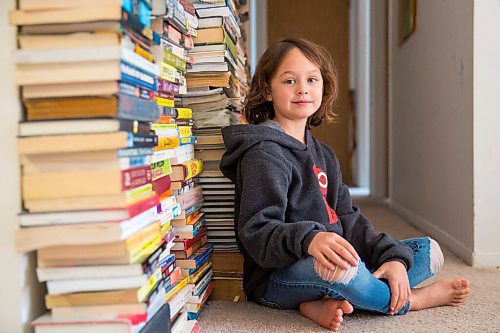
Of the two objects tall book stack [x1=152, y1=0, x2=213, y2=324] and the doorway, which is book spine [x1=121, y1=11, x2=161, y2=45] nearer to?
tall book stack [x1=152, y1=0, x2=213, y2=324]

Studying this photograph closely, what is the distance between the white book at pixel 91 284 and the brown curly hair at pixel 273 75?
709mm

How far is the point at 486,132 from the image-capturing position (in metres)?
1.80

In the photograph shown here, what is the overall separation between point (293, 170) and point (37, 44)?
658 mm

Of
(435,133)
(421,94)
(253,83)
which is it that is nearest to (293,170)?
(253,83)

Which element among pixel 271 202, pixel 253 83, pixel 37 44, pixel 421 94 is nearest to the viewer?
A: pixel 37 44

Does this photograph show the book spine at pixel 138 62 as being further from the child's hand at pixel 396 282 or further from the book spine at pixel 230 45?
the child's hand at pixel 396 282

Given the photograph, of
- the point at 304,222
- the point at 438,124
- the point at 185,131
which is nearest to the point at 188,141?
the point at 185,131

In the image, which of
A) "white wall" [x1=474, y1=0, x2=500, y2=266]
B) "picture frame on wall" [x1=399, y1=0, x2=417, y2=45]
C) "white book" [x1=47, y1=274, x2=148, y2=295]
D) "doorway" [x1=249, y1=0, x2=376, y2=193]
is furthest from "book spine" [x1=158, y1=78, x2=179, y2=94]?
"doorway" [x1=249, y1=0, x2=376, y2=193]

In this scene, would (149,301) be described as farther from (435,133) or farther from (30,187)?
(435,133)

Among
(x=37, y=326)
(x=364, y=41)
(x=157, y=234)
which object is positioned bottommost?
(x=37, y=326)

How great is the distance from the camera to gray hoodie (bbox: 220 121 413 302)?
1.21 meters

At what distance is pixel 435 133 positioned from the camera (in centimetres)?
232

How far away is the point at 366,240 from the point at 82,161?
0.80m

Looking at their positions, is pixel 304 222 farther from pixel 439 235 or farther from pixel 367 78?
pixel 367 78
